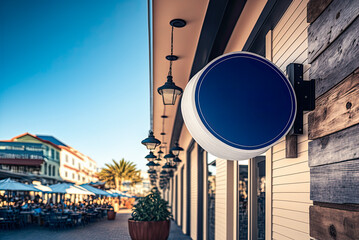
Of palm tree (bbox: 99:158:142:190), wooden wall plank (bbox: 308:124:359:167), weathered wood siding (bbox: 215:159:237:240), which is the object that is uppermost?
wooden wall plank (bbox: 308:124:359:167)

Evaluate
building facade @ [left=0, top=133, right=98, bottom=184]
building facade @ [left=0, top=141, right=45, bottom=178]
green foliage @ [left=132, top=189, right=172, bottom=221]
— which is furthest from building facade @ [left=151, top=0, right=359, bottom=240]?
building facade @ [left=0, top=141, right=45, bottom=178]

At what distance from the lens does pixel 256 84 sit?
2.44m

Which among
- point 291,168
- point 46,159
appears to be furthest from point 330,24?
point 46,159

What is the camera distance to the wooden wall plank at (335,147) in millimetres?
1842

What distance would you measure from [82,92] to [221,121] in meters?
39.6

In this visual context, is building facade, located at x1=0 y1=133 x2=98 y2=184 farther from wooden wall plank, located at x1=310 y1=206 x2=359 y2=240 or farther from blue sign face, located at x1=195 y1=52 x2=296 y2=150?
wooden wall plank, located at x1=310 y1=206 x2=359 y2=240

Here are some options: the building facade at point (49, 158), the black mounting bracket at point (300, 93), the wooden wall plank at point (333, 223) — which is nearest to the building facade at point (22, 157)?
the building facade at point (49, 158)

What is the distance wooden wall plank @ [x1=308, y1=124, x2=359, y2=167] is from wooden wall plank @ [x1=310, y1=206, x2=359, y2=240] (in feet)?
0.92

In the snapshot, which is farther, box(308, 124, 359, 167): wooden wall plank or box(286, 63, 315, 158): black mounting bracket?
box(286, 63, 315, 158): black mounting bracket

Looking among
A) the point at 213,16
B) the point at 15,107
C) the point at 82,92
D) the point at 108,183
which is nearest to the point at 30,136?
the point at 15,107

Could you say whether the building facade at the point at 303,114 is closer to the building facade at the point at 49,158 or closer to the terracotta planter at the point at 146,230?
the terracotta planter at the point at 146,230

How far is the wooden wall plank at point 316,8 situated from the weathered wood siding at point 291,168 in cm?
35

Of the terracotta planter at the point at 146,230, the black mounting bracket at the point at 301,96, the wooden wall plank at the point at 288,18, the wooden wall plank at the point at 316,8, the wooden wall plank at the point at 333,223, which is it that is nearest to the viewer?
the wooden wall plank at the point at 333,223

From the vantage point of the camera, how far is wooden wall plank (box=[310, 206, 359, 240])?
1.80 meters
